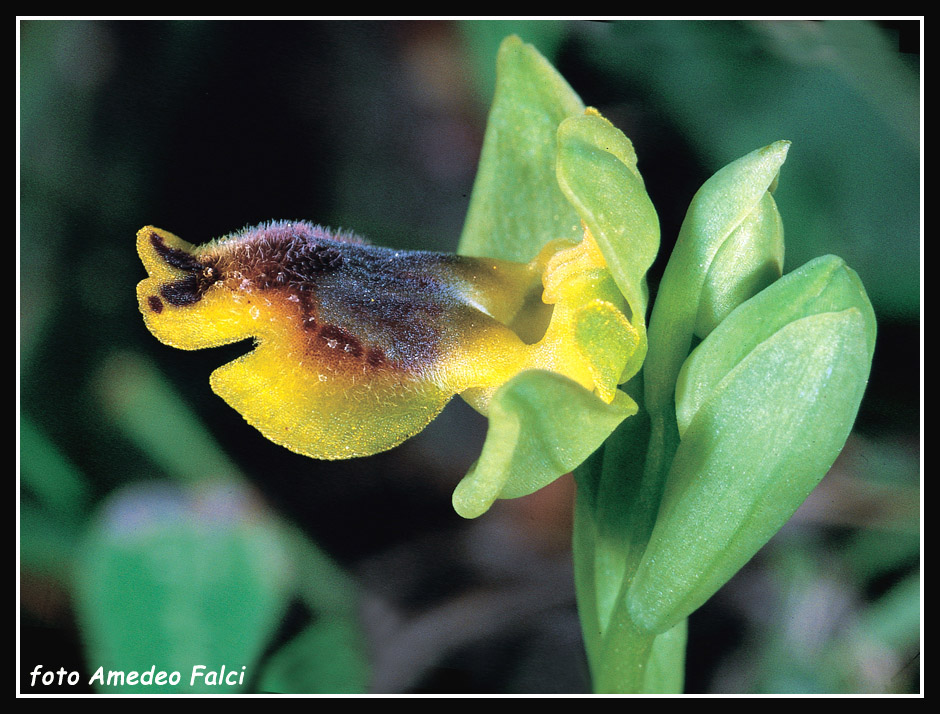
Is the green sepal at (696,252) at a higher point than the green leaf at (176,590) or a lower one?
higher

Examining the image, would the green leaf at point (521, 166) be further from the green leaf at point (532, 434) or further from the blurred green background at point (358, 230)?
the blurred green background at point (358, 230)

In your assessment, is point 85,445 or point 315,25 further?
point 315,25

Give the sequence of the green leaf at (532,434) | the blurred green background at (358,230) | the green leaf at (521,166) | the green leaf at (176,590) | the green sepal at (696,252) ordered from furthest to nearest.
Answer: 1. the blurred green background at (358,230)
2. the green leaf at (176,590)
3. the green leaf at (521,166)
4. the green sepal at (696,252)
5. the green leaf at (532,434)

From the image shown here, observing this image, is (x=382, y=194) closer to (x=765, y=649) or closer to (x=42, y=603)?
(x=42, y=603)

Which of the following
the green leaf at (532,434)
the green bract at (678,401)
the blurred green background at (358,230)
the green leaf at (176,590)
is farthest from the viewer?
the blurred green background at (358,230)

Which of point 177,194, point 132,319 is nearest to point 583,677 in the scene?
point 132,319

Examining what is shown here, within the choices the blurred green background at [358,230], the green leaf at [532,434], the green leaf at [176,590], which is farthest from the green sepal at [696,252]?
the blurred green background at [358,230]

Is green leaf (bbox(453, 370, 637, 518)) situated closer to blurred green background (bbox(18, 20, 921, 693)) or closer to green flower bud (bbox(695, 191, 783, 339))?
green flower bud (bbox(695, 191, 783, 339))
